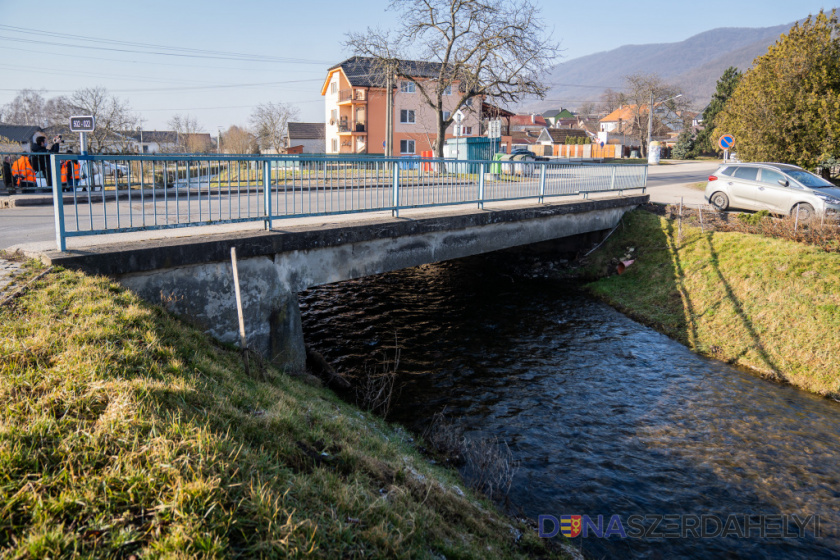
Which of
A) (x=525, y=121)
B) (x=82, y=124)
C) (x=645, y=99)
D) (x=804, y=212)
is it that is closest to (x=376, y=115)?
(x=645, y=99)

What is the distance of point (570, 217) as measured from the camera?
47.5ft

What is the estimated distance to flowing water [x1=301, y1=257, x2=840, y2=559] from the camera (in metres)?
5.89

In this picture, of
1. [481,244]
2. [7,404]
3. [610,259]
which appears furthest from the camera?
[610,259]

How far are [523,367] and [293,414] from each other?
5699 millimetres

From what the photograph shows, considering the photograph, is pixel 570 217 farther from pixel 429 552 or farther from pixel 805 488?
pixel 429 552

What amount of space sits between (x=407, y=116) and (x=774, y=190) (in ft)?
138

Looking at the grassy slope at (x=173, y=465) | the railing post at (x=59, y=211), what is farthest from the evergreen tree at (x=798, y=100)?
the railing post at (x=59, y=211)

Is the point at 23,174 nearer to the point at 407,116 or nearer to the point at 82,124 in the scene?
the point at 82,124

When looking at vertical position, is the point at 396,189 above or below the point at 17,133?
below

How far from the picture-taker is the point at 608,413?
8.12 m

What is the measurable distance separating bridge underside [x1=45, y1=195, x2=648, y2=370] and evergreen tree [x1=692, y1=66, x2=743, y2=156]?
45.8 meters

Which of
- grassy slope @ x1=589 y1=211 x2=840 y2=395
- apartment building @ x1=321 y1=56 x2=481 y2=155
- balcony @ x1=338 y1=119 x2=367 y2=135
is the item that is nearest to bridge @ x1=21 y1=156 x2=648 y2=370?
grassy slope @ x1=589 y1=211 x2=840 y2=395

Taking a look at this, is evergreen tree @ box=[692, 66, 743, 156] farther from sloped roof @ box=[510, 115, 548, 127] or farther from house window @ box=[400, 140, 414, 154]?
sloped roof @ box=[510, 115, 548, 127]

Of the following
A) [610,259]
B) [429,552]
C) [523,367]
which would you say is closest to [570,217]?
[610,259]
